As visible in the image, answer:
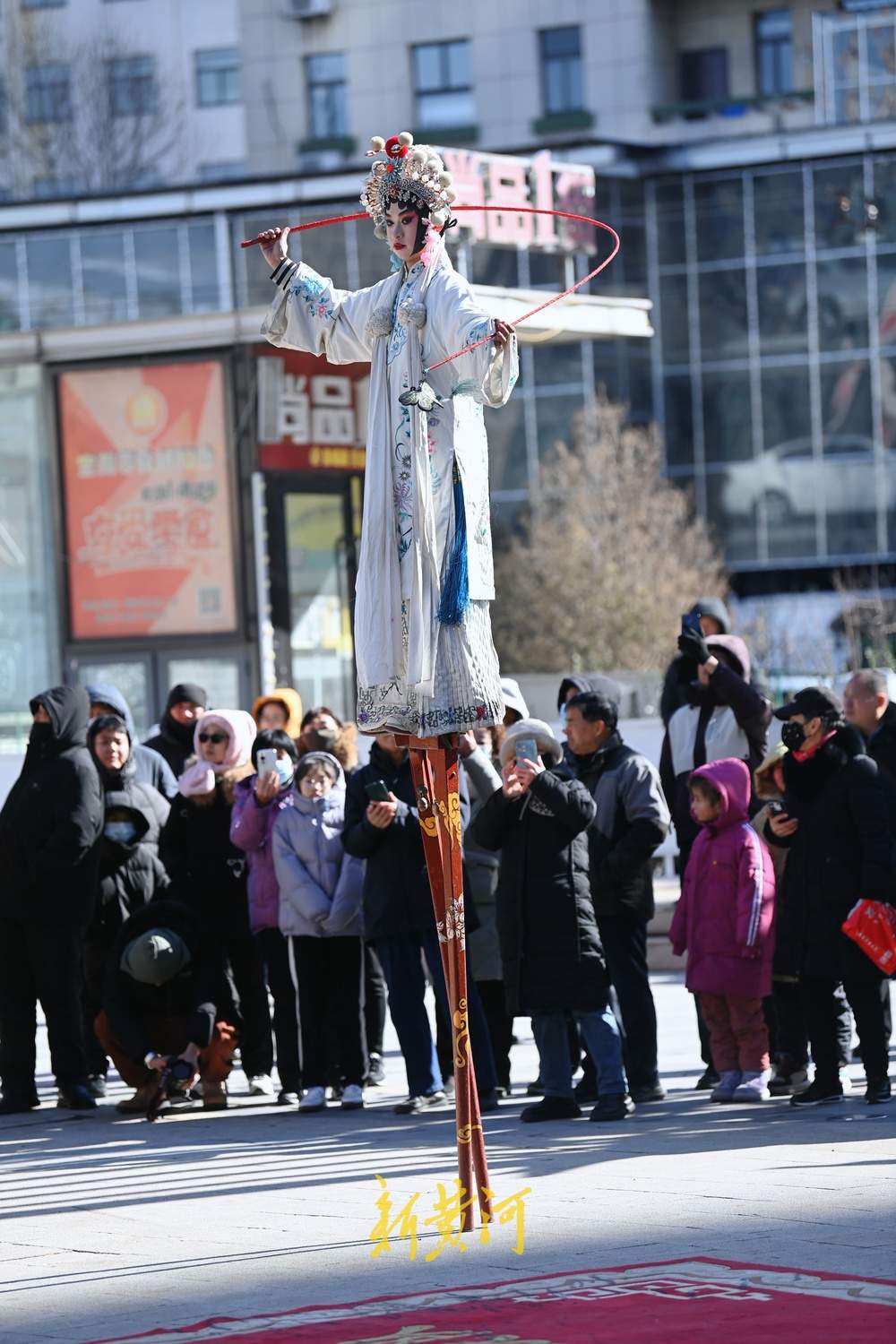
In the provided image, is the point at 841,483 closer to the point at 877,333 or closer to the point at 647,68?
the point at 877,333

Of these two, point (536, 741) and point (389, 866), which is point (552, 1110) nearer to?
point (389, 866)

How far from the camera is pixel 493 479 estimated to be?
2128 inches

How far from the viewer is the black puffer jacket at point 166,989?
11219mm

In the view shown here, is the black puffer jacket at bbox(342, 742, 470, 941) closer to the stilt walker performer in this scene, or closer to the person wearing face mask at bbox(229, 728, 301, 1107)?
the person wearing face mask at bbox(229, 728, 301, 1107)

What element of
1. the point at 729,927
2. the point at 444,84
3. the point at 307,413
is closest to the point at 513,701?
the point at 729,927

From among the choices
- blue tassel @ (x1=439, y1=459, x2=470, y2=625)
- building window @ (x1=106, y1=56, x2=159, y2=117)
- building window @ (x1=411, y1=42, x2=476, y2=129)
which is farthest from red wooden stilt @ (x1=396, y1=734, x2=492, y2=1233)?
building window @ (x1=106, y1=56, x2=159, y2=117)

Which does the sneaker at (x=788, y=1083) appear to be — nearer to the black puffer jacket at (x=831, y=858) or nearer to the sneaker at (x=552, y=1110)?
the black puffer jacket at (x=831, y=858)

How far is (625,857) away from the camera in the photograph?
1062 cm

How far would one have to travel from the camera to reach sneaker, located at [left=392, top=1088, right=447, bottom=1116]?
35.1 feet

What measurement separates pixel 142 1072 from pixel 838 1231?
16.3ft

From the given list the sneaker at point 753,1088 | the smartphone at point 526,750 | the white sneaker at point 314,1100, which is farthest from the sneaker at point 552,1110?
the smartphone at point 526,750

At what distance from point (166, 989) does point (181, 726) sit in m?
2.49

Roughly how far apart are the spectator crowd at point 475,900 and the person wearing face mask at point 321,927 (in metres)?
0.01

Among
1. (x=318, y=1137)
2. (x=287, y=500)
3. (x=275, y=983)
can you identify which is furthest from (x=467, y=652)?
(x=287, y=500)
